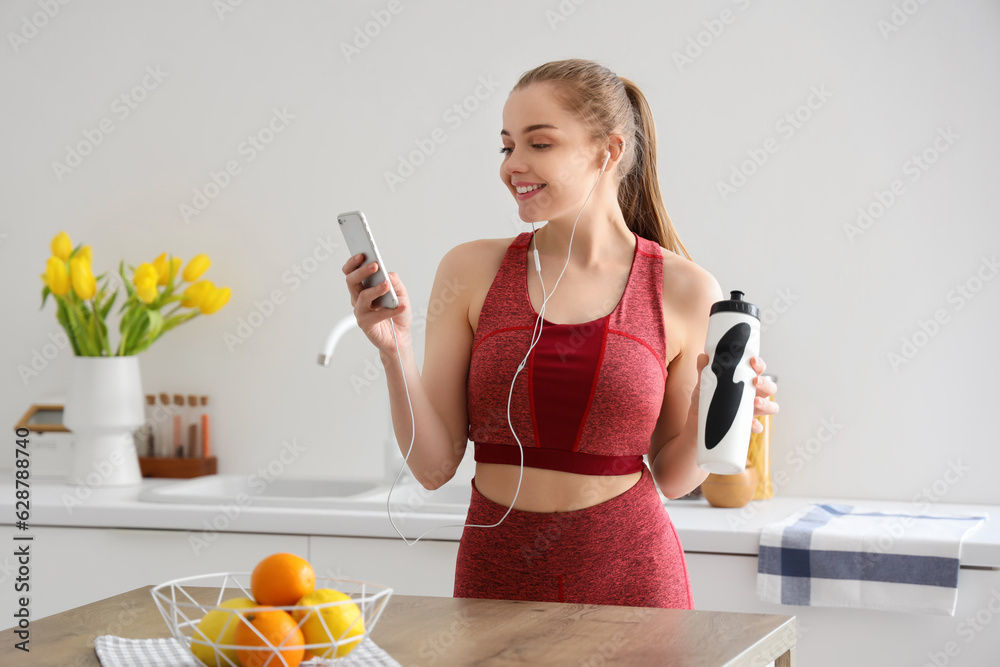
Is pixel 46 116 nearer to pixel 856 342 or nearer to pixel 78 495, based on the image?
pixel 78 495

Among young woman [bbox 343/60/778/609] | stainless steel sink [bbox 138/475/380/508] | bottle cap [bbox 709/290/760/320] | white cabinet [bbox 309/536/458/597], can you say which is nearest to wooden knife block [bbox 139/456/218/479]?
stainless steel sink [bbox 138/475/380/508]

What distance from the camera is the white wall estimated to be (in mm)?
2057

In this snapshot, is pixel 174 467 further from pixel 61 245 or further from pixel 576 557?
pixel 576 557

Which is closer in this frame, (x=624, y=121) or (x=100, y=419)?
(x=624, y=121)

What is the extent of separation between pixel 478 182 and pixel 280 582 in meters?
1.69

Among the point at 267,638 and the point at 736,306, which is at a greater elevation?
the point at 736,306

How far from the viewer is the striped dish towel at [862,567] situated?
1.58 m

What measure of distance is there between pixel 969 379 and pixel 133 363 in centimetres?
192

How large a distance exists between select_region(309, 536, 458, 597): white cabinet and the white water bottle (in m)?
0.89

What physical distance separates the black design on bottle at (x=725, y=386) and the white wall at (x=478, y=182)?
3.97 ft

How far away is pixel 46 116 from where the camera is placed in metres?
2.53

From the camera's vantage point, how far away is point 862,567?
1613 mm

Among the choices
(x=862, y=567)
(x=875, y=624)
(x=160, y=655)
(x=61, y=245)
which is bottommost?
(x=875, y=624)

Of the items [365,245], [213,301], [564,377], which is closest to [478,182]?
[213,301]
